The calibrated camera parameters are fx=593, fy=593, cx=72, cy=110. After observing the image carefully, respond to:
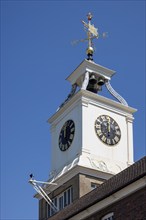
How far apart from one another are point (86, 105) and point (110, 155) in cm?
402

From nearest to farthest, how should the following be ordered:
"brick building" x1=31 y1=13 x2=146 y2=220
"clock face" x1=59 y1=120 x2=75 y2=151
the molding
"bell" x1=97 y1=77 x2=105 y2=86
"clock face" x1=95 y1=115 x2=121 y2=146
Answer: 1. "brick building" x1=31 y1=13 x2=146 y2=220
2. "clock face" x1=95 y1=115 x2=121 y2=146
3. "clock face" x1=59 y1=120 x2=75 y2=151
4. the molding
5. "bell" x1=97 y1=77 x2=105 y2=86

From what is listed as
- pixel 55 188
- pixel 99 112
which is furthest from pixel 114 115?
pixel 55 188

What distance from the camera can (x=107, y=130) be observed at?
140 feet

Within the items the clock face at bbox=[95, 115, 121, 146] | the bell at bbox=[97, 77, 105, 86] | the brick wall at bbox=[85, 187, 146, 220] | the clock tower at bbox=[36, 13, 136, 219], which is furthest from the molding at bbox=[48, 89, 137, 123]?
the brick wall at bbox=[85, 187, 146, 220]

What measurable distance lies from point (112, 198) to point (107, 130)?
663 inches

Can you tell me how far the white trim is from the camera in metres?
24.7

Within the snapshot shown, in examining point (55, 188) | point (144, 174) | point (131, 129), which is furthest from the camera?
point (131, 129)

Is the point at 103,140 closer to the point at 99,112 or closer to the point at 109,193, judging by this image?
the point at 99,112

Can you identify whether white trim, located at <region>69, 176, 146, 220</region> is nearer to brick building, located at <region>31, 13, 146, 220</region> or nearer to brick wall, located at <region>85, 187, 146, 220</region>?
brick wall, located at <region>85, 187, 146, 220</region>

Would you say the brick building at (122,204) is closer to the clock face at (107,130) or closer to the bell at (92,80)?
the clock face at (107,130)

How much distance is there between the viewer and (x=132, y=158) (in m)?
42.9

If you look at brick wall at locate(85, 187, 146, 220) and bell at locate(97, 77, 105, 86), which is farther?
bell at locate(97, 77, 105, 86)

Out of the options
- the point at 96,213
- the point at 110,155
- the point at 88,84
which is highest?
the point at 88,84

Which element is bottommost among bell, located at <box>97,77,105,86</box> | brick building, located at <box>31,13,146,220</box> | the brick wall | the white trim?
the brick wall
